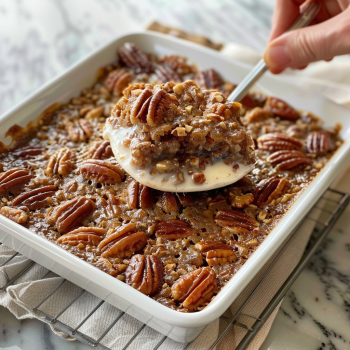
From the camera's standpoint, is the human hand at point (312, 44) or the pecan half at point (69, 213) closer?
the pecan half at point (69, 213)

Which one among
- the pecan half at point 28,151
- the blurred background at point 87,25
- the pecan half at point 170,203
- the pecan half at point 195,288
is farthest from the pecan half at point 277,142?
the blurred background at point 87,25

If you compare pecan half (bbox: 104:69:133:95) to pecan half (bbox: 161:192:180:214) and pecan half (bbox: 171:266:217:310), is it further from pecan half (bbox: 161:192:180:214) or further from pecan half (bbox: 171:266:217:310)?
pecan half (bbox: 171:266:217:310)

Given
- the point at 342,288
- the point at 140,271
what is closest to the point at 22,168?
the point at 140,271

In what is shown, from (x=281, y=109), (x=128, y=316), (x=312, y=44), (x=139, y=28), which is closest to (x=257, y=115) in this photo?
(x=281, y=109)

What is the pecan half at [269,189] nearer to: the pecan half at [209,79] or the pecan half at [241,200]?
the pecan half at [241,200]

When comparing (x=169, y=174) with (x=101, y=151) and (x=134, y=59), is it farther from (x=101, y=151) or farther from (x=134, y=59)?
(x=134, y=59)

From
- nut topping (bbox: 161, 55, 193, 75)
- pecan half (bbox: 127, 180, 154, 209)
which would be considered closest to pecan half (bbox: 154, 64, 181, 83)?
nut topping (bbox: 161, 55, 193, 75)
